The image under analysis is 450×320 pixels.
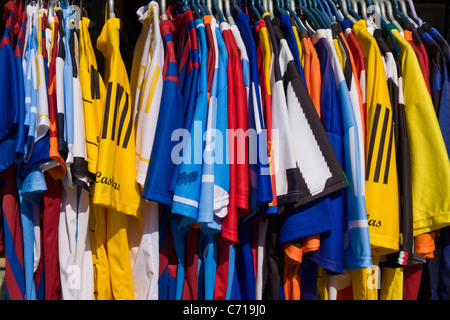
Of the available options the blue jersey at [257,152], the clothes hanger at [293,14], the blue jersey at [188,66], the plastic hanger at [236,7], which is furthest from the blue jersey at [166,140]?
the clothes hanger at [293,14]

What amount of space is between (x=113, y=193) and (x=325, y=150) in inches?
22.4

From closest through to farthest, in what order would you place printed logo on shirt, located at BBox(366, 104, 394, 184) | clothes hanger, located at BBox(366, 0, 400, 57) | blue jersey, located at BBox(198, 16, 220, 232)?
1. blue jersey, located at BBox(198, 16, 220, 232)
2. printed logo on shirt, located at BBox(366, 104, 394, 184)
3. clothes hanger, located at BBox(366, 0, 400, 57)

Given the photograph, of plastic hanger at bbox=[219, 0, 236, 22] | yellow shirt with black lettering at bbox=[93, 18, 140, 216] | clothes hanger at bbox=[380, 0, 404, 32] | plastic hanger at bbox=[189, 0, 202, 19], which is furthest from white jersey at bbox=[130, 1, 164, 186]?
clothes hanger at bbox=[380, 0, 404, 32]

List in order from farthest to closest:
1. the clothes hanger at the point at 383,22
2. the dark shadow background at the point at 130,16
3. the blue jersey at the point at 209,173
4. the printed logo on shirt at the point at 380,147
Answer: the dark shadow background at the point at 130,16 < the clothes hanger at the point at 383,22 < the printed logo on shirt at the point at 380,147 < the blue jersey at the point at 209,173

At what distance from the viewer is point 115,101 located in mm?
1085

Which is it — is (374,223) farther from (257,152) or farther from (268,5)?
(268,5)

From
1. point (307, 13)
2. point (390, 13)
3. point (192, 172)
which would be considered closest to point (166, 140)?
point (192, 172)

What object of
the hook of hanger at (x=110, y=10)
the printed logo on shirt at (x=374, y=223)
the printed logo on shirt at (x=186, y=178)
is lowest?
the printed logo on shirt at (x=374, y=223)

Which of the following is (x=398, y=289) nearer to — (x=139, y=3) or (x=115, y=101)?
(x=115, y=101)

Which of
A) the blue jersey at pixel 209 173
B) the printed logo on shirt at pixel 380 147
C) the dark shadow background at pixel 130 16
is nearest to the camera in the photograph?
the blue jersey at pixel 209 173

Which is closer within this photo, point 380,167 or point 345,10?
point 380,167

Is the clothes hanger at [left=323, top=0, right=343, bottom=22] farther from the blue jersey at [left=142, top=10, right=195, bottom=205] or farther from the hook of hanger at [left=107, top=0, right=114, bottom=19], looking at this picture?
the hook of hanger at [left=107, top=0, right=114, bottom=19]

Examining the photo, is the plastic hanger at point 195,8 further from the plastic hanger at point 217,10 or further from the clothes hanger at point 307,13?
the clothes hanger at point 307,13
